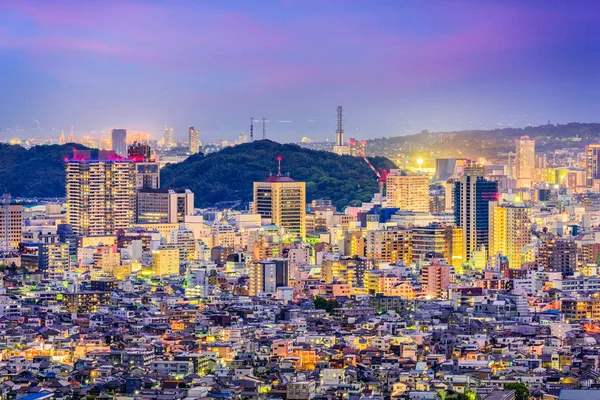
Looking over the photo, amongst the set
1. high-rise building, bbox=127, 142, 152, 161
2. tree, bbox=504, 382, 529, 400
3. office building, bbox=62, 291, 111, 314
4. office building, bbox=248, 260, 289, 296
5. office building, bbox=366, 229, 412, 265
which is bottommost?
tree, bbox=504, 382, 529, 400

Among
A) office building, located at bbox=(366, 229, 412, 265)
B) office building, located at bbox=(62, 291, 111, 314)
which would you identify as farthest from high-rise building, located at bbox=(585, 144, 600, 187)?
office building, located at bbox=(62, 291, 111, 314)

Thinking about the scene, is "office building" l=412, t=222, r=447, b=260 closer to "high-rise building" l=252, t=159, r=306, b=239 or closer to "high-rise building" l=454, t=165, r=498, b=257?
"high-rise building" l=454, t=165, r=498, b=257

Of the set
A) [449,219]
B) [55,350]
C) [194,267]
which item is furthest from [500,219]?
[55,350]

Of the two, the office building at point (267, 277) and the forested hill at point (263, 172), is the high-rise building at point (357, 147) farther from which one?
the office building at point (267, 277)

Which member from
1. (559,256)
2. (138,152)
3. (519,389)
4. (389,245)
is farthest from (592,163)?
(519,389)

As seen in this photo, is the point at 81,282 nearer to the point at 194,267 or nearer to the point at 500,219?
the point at 194,267
